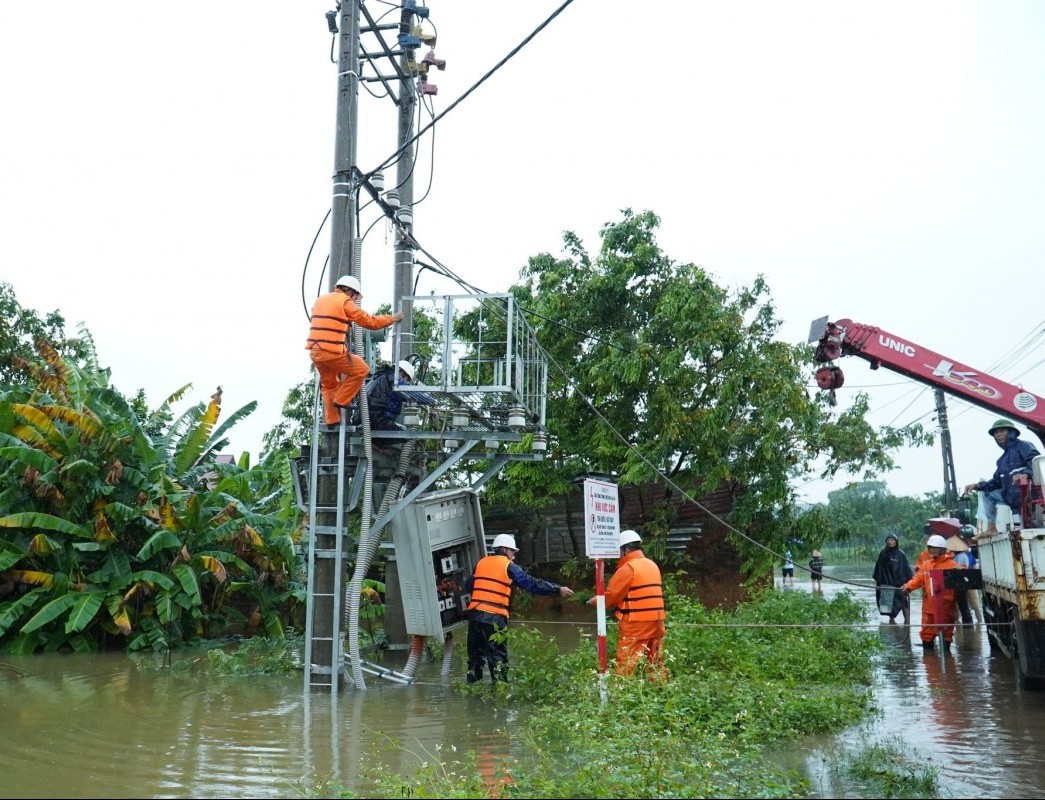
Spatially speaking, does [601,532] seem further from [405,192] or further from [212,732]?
[405,192]

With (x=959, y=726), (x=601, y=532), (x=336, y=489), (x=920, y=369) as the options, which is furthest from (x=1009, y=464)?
(x=336, y=489)

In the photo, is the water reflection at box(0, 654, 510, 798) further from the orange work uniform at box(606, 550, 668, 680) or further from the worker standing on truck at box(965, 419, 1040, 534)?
the worker standing on truck at box(965, 419, 1040, 534)

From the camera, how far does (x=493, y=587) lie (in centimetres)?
1052

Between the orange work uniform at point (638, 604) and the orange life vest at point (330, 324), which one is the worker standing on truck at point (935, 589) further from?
the orange life vest at point (330, 324)

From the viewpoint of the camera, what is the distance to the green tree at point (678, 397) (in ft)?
62.2

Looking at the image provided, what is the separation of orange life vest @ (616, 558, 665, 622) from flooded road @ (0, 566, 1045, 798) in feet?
4.98

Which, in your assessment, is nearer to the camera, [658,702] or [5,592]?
[658,702]

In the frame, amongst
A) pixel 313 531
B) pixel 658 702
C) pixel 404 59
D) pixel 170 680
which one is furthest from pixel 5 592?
pixel 658 702

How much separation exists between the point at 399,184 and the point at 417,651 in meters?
5.80

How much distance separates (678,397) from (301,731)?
12.4 meters

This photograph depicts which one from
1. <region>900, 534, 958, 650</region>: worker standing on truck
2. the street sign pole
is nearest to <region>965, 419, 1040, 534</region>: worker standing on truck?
<region>900, 534, 958, 650</region>: worker standing on truck

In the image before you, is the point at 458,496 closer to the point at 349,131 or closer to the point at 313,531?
the point at 313,531

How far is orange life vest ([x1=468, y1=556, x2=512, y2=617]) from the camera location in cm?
1048

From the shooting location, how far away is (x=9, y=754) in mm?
7344
